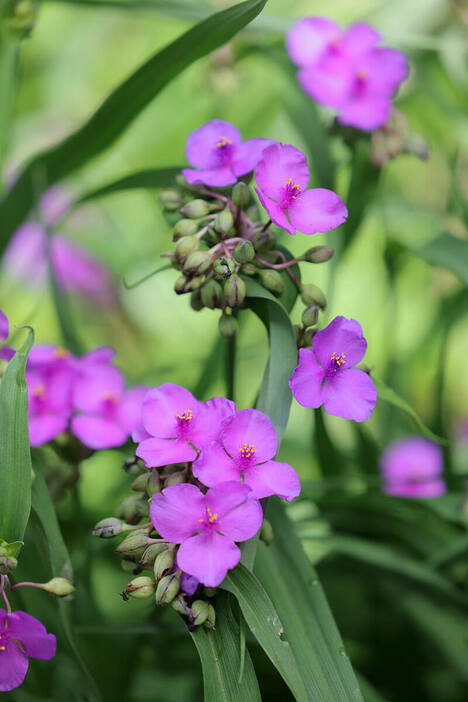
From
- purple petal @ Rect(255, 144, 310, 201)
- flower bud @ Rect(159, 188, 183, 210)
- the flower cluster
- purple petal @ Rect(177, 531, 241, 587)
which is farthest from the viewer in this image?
the flower cluster

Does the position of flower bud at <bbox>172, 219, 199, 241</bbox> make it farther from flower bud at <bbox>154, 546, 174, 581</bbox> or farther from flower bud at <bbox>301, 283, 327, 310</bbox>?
flower bud at <bbox>154, 546, 174, 581</bbox>

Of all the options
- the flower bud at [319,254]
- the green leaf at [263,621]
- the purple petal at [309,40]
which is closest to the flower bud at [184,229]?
the flower bud at [319,254]

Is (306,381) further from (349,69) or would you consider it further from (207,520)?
(349,69)

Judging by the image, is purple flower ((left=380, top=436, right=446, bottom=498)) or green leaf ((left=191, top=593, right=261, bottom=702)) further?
purple flower ((left=380, top=436, right=446, bottom=498))

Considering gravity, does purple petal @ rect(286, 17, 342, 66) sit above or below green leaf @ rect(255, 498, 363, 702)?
above

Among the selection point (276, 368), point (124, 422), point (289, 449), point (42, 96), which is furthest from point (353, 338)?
point (42, 96)

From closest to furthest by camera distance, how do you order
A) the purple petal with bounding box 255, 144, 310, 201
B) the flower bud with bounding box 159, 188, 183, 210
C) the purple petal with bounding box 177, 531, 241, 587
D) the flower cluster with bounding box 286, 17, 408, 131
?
1. the purple petal with bounding box 177, 531, 241, 587
2. the purple petal with bounding box 255, 144, 310, 201
3. the flower bud with bounding box 159, 188, 183, 210
4. the flower cluster with bounding box 286, 17, 408, 131

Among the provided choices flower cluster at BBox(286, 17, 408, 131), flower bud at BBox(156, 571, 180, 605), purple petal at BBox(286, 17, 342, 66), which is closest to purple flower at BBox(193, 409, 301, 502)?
flower bud at BBox(156, 571, 180, 605)
